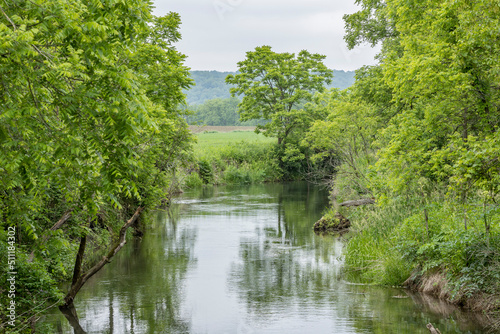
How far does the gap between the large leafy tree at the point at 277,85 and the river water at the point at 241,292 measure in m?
22.3

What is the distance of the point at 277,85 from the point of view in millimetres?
46344

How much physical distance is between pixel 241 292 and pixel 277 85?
3419 cm

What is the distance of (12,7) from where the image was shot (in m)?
5.90

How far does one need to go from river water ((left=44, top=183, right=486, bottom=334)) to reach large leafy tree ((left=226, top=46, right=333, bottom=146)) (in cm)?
2232

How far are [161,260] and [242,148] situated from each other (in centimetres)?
3213

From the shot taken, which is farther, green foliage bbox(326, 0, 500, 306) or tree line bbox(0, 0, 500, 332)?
green foliage bbox(326, 0, 500, 306)

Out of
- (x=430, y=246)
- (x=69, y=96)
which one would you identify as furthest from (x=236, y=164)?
(x=69, y=96)

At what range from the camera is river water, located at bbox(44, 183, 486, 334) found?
1117 centimetres

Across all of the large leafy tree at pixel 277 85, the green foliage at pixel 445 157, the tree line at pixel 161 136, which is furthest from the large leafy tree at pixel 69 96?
the large leafy tree at pixel 277 85

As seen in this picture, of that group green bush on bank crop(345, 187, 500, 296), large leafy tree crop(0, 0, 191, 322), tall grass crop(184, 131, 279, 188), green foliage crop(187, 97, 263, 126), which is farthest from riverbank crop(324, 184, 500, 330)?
green foliage crop(187, 97, 263, 126)

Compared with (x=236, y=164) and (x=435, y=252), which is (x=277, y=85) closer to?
(x=236, y=164)

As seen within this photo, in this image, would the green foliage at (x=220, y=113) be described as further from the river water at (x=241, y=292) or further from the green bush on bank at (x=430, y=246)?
the green bush on bank at (x=430, y=246)

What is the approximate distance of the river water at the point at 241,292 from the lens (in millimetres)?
11172

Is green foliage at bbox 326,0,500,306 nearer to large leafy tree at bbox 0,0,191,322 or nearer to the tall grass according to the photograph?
large leafy tree at bbox 0,0,191,322
